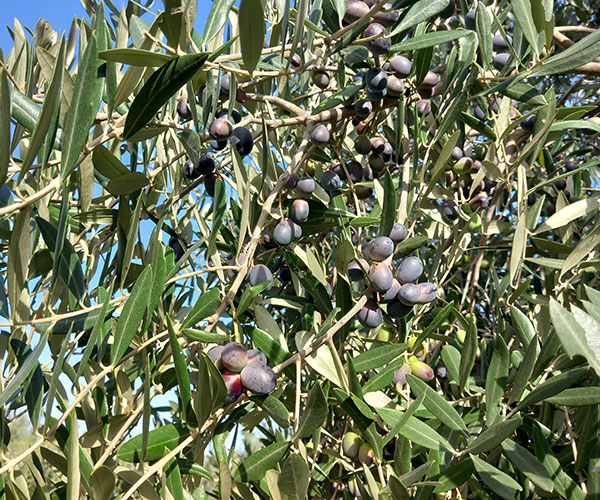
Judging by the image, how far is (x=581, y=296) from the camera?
1035 mm

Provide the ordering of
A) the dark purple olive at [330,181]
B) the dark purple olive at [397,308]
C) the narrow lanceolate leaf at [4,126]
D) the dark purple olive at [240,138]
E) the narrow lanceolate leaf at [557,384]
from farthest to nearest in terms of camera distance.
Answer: the dark purple olive at [330,181] → the dark purple olive at [240,138] → the dark purple olive at [397,308] → the narrow lanceolate leaf at [557,384] → the narrow lanceolate leaf at [4,126]

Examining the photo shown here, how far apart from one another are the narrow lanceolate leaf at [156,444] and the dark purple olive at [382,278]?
37 centimetres

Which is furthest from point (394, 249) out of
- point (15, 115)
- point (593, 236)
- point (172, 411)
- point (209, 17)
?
point (172, 411)

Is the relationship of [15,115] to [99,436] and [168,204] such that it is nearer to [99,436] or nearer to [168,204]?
[168,204]

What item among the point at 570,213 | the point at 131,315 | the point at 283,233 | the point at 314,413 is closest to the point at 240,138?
the point at 283,233

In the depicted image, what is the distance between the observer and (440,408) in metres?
0.86

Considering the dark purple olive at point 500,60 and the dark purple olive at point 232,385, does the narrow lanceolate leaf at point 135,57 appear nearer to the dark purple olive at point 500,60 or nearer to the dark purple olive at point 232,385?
the dark purple olive at point 232,385

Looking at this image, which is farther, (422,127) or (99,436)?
(422,127)

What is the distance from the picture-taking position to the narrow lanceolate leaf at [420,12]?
3.20 feet

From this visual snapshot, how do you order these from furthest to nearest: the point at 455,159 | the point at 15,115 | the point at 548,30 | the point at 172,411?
1. the point at 172,411
2. the point at 455,159
3. the point at 548,30
4. the point at 15,115

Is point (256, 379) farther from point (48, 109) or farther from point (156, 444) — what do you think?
point (48, 109)

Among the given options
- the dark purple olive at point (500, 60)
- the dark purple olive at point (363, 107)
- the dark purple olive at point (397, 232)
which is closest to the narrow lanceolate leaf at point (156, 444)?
the dark purple olive at point (397, 232)

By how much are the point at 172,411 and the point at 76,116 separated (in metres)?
1.43

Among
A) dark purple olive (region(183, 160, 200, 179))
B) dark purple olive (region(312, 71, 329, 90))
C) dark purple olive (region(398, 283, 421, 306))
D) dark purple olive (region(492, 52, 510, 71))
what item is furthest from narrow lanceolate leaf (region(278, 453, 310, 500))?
dark purple olive (region(492, 52, 510, 71))
